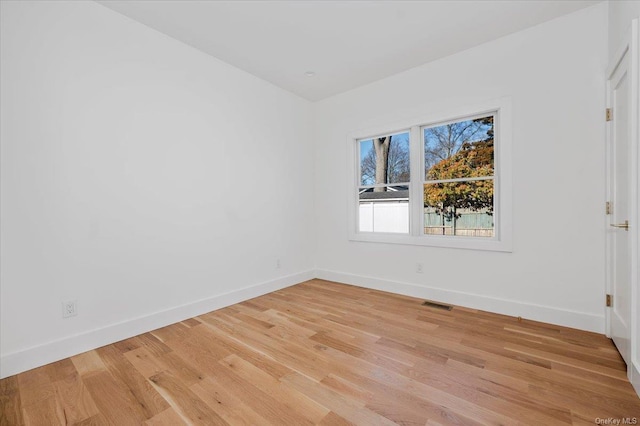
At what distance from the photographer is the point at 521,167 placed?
2.81 meters

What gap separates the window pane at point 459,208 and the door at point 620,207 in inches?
37.2

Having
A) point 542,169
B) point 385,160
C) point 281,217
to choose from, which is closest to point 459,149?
point 542,169

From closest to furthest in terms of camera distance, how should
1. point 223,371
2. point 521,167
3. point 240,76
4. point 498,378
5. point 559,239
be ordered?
point 498,378
point 223,371
point 559,239
point 521,167
point 240,76

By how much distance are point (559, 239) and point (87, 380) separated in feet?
13.0

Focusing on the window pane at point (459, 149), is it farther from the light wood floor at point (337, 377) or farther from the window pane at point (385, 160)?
the light wood floor at point (337, 377)

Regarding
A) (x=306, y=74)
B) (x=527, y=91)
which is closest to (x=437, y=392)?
(x=527, y=91)

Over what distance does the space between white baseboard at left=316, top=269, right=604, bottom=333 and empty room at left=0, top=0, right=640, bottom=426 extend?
0.06 ft

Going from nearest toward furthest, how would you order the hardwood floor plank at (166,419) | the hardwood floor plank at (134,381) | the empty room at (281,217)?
the hardwood floor plank at (166,419) → the hardwood floor plank at (134,381) → the empty room at (281,217)

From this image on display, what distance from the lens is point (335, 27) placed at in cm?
Result: 272

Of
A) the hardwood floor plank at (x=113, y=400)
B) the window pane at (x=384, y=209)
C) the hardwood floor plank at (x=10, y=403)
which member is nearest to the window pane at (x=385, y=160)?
the window pane at (x=384, y=209)

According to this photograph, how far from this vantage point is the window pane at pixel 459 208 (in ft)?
10.3

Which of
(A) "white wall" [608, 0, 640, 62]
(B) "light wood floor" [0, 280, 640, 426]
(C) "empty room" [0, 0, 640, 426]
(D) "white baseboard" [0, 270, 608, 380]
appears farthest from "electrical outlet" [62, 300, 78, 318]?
(A) "white wall" [608, 0, 640, 62]

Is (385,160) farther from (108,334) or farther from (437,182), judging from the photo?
(108,334)

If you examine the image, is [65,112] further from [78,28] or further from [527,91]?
[527,91]
